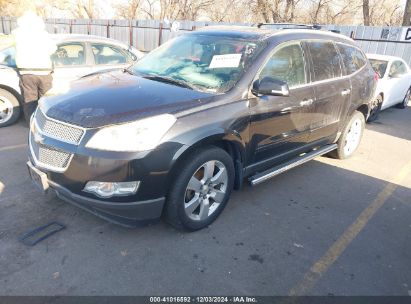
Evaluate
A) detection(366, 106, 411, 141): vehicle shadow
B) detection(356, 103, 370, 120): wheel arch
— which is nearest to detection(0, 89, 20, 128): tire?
detection(356, 103, 370, 120): wheel arch

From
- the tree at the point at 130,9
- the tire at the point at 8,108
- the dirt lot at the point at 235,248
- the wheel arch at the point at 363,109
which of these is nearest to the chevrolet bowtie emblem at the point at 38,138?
the dirt lot at the point at 235,248

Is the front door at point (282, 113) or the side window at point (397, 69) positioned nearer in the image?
the front door at point (282, 113)

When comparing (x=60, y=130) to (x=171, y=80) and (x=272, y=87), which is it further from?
(x=272, y=87)

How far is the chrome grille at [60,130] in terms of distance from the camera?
9.11 ft

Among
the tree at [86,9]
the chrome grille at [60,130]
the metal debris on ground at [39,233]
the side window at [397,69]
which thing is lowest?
the metal debris on ground at [39,233]

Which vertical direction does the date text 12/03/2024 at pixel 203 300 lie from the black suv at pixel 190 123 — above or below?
below

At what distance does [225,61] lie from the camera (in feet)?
11.9

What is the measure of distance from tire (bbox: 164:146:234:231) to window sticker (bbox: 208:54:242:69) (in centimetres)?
92

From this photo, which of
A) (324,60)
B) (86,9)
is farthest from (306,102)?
(86,9)

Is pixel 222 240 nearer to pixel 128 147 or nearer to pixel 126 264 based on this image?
pixel 126 264

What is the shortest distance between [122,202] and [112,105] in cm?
81

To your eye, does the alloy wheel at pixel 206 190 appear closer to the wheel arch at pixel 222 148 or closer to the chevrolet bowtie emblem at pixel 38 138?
the wheel arch at pixel 222 148

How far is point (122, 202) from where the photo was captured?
279cm

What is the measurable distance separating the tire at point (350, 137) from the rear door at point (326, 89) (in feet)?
1.34
